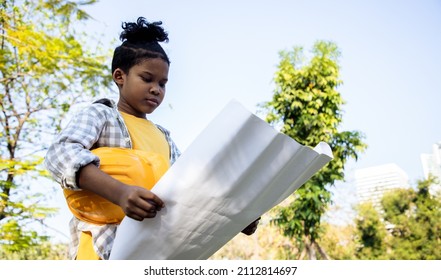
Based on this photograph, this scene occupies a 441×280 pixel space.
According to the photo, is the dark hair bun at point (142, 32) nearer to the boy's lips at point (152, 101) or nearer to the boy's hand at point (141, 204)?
the boy's lips at point (152, 101)

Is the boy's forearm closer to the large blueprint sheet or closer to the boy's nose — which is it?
the large blueprint sheet

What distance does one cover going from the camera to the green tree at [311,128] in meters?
5.88

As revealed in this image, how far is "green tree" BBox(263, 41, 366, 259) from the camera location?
231 inches

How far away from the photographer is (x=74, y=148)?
47cm

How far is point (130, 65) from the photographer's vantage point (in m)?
0.60

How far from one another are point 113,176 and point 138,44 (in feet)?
0.71

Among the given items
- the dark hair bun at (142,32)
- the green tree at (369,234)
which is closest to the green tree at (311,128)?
the green tree at (369,234)

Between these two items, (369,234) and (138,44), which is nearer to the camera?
(138,44)

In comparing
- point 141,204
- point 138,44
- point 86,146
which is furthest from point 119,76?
point 141,204

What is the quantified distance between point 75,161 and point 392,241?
9.66 m

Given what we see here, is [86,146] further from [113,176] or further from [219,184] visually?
[219,184]

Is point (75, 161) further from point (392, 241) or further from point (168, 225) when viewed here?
point (392, 241)
